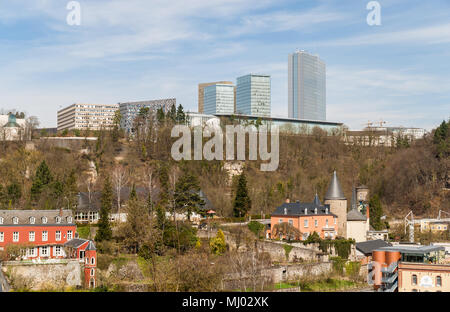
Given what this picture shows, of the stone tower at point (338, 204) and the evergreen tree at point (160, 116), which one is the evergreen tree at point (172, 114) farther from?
the stone tower at point (338, 204)

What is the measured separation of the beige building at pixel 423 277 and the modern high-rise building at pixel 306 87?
104091 mm

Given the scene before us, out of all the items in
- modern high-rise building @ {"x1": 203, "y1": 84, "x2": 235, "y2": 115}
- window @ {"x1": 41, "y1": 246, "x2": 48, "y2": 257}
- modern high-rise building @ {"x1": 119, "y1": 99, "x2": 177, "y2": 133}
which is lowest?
window @ {"x1": 41, "y1": 246, "x2": 48, "y2": 257}

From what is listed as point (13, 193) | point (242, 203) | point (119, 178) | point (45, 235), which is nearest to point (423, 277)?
point (242, 203)

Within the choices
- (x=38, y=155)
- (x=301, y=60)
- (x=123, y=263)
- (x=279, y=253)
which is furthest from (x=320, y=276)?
(x=301, y=60)

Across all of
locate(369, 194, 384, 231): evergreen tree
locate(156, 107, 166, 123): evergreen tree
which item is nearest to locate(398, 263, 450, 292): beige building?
locate(369, 194, 384, 231): evergreen tree

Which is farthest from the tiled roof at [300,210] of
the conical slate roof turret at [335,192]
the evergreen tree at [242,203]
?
the evergreen tree at [242,203]

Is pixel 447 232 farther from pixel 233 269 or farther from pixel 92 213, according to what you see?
pixel 92 213

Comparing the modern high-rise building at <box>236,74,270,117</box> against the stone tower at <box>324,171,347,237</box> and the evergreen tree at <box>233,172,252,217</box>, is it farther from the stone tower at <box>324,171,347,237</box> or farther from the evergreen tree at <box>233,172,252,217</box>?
the stone tower at <box>324,171,347,237</box>

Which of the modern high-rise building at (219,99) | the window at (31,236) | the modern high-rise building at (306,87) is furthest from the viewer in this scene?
the modern high-rise building at (219,99)

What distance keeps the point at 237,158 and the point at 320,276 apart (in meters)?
28.4

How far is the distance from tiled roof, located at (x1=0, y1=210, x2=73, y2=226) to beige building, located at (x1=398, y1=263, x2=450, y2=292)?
21.8m

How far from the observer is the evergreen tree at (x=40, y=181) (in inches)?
1613

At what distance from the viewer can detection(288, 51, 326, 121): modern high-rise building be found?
132875mm
